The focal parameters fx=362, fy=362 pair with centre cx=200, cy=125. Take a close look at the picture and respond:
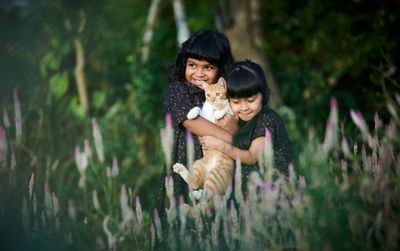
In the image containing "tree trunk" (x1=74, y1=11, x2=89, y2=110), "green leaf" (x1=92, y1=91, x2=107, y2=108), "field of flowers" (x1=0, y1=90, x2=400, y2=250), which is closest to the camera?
"field of flowers" (x1=0, y1=90, x2=400, y2=250)

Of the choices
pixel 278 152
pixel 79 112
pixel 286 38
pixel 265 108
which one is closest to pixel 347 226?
pixel 278 152

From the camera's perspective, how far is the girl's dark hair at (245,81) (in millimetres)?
2209

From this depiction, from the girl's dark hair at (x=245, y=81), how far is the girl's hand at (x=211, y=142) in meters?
0.30

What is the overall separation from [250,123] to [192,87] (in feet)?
1.63

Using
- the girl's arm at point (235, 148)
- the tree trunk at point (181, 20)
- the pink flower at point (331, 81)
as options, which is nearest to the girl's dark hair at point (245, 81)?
the girl's arm at point (235, 148)

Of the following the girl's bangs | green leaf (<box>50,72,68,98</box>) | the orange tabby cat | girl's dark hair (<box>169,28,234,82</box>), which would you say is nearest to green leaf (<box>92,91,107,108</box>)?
green leaf (<box>50,72,68,98</box>)

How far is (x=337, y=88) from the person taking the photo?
190 inches

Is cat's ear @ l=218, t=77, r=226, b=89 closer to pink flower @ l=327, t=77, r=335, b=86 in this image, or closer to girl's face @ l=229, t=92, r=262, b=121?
girl's face @ l=229, t=92, r=262, b=121

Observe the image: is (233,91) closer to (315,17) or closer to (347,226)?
(347,226)

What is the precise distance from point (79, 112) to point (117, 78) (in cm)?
101

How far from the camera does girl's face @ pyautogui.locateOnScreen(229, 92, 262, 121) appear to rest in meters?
2.25

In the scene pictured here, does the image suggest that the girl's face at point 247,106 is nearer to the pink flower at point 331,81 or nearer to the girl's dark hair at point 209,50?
the girl's dark hair at point 209,50

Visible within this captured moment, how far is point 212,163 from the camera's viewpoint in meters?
2.21

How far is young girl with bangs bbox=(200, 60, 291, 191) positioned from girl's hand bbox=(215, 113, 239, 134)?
4cm
